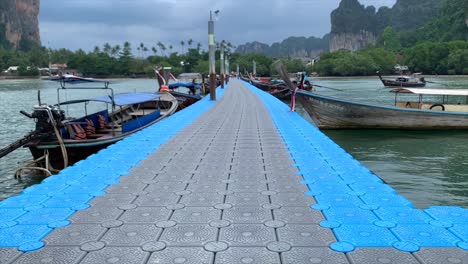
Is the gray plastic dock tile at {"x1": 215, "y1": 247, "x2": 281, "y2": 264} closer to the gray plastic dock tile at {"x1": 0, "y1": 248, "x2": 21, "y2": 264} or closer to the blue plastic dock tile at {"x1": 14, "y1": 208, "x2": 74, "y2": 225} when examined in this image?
the gray plastic dock tile at {"x1": 0, "y1": 248, "x2": 21, "y2": 264}

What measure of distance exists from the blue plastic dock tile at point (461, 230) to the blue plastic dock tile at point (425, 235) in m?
0.06

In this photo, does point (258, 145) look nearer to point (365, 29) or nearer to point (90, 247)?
point (90, 247)

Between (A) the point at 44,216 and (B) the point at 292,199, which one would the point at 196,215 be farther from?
(A) the point at 44,216

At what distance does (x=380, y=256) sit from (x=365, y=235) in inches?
16.4

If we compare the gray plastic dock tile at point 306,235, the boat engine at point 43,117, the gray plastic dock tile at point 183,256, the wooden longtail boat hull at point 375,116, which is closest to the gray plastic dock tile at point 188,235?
the gray plastic dock tile at point 183,256

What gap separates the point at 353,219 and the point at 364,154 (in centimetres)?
956

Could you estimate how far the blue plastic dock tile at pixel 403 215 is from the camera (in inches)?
164

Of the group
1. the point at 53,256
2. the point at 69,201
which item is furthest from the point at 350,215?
the point at 69,201

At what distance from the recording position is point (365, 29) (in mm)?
194875

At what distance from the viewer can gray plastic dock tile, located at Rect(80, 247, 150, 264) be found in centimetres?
333

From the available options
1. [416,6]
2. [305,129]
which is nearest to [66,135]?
[305,129]

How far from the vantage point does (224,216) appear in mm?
4367

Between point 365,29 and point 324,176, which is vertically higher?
point 365,29

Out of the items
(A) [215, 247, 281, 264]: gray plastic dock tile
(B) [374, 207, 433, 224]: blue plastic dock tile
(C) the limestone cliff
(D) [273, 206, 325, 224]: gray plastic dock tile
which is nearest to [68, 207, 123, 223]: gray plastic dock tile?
(A) [215, 247, 281, 264]: gray plastic dock tile
